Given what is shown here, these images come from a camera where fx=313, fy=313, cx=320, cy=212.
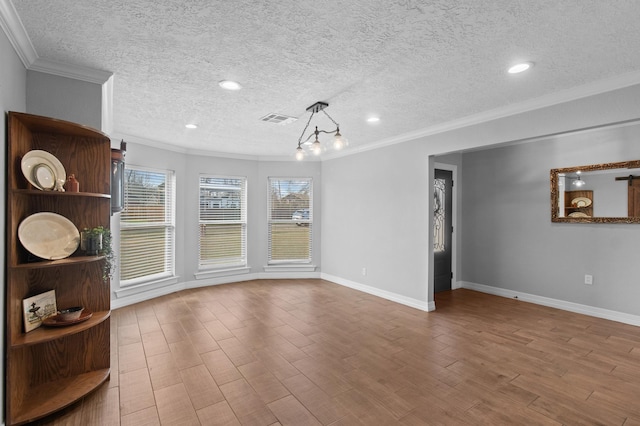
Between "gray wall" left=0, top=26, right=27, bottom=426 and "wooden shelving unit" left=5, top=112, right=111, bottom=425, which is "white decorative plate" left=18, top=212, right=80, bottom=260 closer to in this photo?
"wooden shelving unit" left=5, top=112, right=111, bottom=425

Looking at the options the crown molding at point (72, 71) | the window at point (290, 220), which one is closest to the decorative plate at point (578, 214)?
the window at point (290, 220)

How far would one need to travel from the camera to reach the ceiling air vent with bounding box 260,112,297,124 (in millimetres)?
3681

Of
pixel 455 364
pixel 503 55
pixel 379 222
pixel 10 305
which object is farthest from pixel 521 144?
pixel 10 305

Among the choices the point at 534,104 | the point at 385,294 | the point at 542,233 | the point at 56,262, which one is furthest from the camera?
the point at 385,294

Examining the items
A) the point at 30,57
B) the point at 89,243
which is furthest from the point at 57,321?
the point at 30,57

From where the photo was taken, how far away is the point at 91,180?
99.2 inches

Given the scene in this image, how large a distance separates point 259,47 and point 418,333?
3297 mm

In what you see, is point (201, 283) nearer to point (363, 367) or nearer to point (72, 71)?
point (363, 367)

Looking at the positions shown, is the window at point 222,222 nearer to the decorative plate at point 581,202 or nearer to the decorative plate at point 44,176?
the decorative plate at point 44,176

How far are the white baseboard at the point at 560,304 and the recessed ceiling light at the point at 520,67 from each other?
3.61 metres

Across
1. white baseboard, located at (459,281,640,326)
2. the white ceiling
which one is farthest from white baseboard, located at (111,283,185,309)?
white baseboard, located at (459,281,640,326)

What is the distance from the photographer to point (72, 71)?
2.48 m

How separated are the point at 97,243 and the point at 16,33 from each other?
1.43 m

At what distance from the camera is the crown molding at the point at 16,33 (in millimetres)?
1733
